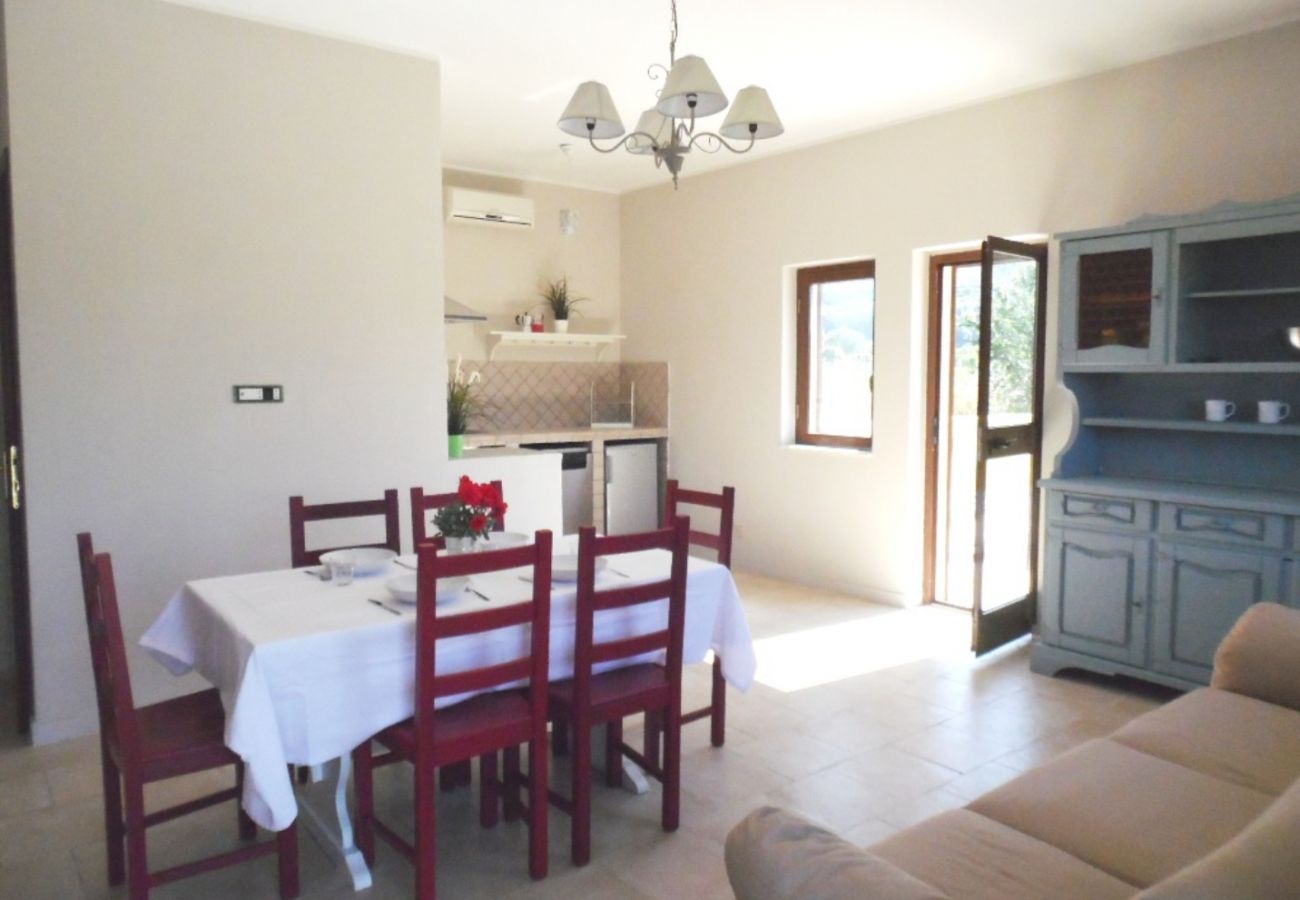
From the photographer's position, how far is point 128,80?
3.38m

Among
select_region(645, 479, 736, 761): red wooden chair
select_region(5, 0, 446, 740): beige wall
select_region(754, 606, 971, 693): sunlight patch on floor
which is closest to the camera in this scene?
select_region(645, 479, 736, 761): red wooden chair

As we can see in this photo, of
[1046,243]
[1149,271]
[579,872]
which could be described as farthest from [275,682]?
[1046,243]

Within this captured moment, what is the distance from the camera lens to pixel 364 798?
97.5 inches

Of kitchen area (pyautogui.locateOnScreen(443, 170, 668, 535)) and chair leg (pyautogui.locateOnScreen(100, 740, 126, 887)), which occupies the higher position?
kitchen area (pyautogui.locateOnScreen(443, 170, 668, 535))

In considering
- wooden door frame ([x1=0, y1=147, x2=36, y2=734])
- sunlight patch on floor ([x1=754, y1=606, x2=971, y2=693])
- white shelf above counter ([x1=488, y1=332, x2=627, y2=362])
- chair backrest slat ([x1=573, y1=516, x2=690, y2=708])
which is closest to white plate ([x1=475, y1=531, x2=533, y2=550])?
chair backrest slat ([x1=573, y1=516, x2=690, y2=708])

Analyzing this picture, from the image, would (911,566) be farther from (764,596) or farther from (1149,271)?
(1149,271)

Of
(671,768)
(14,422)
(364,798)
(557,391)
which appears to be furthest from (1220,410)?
(14,422)

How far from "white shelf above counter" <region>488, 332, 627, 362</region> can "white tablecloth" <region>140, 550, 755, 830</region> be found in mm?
3558

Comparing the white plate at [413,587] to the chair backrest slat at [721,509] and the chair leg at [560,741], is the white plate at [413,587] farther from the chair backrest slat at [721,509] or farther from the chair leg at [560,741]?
the chair leg at [560,741]

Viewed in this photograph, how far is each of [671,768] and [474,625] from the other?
0.86 meters

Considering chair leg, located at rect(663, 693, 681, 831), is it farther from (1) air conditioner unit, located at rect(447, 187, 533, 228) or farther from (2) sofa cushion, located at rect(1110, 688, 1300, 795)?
(1) air conditioner unit, located at rect(447, 187, 533, 228)

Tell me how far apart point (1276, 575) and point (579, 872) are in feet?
9.08

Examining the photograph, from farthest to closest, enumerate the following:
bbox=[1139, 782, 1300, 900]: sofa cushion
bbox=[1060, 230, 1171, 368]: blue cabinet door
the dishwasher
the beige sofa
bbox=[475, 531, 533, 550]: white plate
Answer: the dishwasher → bbox=[1060, 230, 1171, 368]: blue cabinet door → bbox=[475, 531, 533, 550]: white plate → the beige sofa → bbox=[1139, 782, 1300, 900]: sofa cushion

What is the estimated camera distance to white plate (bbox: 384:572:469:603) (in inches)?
94.9
